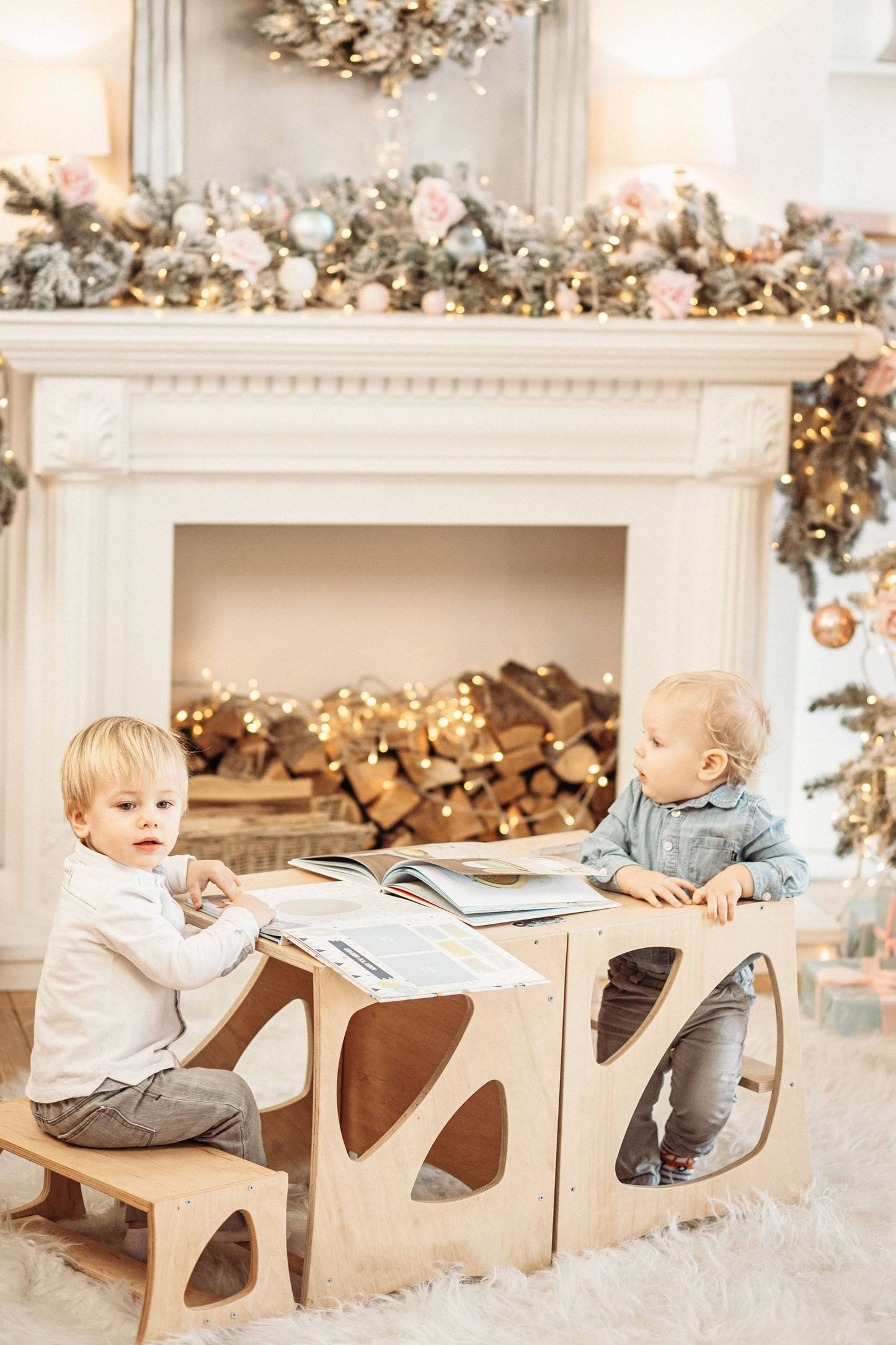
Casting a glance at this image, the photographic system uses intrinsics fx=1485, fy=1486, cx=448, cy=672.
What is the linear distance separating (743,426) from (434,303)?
28.0 inches

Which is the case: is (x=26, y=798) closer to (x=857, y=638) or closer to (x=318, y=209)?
(x=318, y=209)

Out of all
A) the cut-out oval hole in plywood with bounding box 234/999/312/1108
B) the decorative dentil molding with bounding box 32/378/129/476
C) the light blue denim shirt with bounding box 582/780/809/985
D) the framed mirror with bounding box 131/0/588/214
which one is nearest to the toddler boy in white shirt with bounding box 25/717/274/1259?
the cut-out oval hole in plywood with bounding box 234/999/312/1108

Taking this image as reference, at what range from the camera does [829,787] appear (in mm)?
3197

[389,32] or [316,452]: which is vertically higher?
[389,32]

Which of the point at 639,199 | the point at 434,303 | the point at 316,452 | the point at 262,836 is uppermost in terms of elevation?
the point at 639,199

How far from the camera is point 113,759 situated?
1.72 m

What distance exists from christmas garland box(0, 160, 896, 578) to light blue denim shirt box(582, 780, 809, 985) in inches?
53.3

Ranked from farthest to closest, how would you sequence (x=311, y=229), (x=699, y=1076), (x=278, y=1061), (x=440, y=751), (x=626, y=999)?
(x=440, y=751) → (x=311, y=229) → (x=278, y=1061) → (x=626, y=999) → (x=699, y=1076)

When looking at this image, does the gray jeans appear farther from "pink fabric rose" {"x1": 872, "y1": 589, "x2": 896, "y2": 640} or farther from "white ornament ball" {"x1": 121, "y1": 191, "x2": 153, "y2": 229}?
"white ornament ball" {"x1": 121, "y1": 191, "x2": 153, "y2": 229}

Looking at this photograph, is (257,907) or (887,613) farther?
(887,613)

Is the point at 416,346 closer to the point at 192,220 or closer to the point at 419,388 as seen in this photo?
the point at 419,388

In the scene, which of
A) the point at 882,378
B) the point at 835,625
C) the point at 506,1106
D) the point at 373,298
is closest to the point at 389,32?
the point at 373,298

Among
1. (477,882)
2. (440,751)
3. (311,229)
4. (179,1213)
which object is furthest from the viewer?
(440,751)

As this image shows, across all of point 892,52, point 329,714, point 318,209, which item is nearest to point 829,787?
point 329,714
